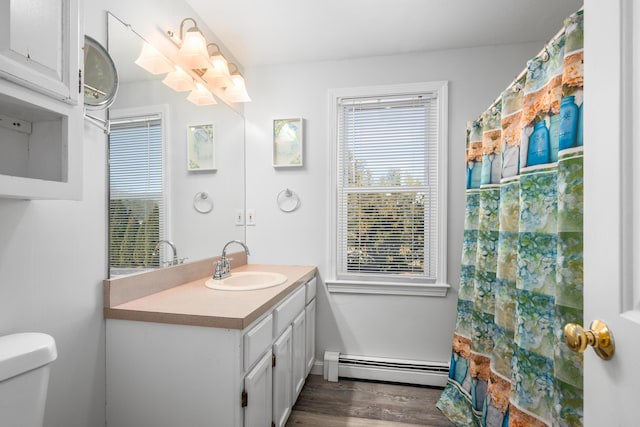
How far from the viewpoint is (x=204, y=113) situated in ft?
6.46

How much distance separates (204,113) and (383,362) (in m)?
2.10

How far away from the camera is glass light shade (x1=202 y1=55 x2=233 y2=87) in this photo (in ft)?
6.27

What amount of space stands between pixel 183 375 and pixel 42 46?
113 centimetres

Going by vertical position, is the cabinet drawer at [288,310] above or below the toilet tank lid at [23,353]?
below

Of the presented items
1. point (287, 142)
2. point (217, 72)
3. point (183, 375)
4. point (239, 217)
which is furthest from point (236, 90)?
point (183, 375)

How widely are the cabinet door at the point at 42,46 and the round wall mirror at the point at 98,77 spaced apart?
346 mm

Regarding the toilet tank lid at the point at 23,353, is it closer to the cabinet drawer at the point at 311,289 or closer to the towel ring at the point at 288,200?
the cabinet drawer at the point at 311,289

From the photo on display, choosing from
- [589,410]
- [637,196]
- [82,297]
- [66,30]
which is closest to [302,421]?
[82,297]

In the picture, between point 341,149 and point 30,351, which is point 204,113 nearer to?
point 341,149

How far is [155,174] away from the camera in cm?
156

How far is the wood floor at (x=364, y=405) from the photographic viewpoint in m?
1.83

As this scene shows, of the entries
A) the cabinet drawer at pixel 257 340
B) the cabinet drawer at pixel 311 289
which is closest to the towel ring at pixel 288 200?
the cabinet drawer at pixel 311 289

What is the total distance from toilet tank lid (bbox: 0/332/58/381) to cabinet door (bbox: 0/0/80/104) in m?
0.68

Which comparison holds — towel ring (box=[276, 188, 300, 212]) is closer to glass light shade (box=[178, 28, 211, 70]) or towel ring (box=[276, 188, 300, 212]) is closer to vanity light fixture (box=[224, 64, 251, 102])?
vanity light fixture (box=[224, 64, 251, 102])
